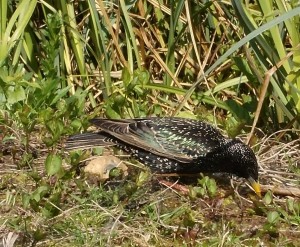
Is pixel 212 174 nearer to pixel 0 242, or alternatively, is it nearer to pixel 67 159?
pixel 67 159

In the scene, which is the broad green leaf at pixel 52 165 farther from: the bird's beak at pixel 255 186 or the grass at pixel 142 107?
the bird's beak at pixel 255 186

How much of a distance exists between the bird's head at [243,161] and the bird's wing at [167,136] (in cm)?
10

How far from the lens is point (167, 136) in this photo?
5.34 metres

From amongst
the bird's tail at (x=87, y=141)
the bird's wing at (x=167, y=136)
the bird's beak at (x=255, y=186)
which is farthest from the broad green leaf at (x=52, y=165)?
the bird's beak at (x=255, y=186)

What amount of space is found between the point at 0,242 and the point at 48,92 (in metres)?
1.56

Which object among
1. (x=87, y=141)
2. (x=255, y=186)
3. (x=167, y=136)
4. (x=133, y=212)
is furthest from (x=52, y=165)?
(x=255, y=186)

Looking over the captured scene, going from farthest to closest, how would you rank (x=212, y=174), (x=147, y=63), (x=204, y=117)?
(x=147, y=63) < (x=204, y=117) < (x=212, y=174)

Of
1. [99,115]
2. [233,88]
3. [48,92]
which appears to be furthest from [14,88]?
[233,88]

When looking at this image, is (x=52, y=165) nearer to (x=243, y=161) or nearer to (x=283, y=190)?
(x=243, y=161)

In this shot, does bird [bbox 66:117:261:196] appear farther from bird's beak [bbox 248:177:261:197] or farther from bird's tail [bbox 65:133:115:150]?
bird's beak [bbox 248:177:261:197]

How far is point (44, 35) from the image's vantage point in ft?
19.4

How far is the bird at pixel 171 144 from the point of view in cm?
527

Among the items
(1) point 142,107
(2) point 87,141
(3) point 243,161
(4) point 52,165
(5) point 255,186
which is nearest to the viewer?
(4) point 52,165

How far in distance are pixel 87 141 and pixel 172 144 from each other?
488 millimetres
